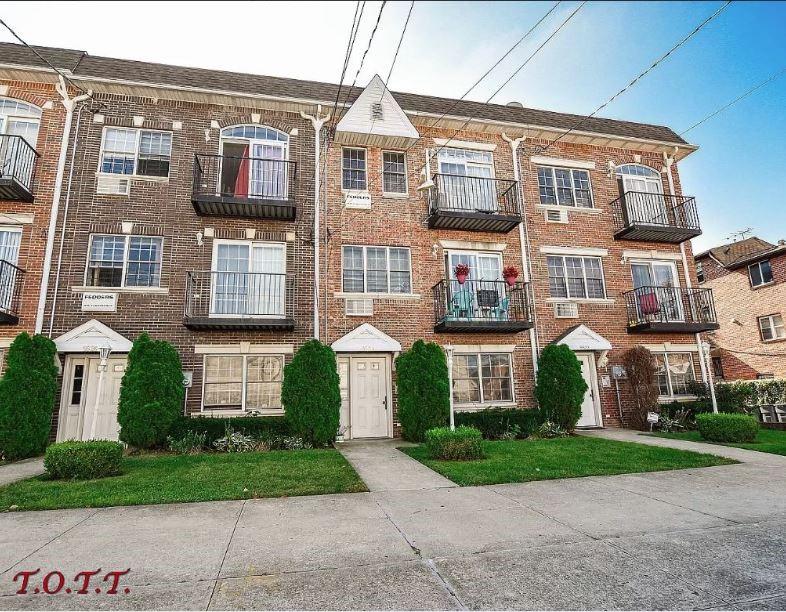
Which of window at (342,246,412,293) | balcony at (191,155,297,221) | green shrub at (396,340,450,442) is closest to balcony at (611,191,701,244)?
window at (342,246,412,293)

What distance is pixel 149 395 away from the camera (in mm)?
10180

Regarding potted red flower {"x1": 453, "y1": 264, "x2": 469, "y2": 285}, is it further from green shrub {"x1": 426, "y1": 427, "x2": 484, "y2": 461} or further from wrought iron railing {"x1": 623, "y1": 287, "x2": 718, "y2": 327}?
wrought iron railing {"x1": 623, "y1": 287, "x2": 718, "y2": 327}

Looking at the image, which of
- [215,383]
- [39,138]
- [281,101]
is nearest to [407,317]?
[215,383]

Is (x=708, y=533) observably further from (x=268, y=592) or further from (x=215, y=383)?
(x=215, y=383)

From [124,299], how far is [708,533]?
43.2 feet

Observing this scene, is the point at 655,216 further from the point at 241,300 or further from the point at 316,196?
the point at 241,300

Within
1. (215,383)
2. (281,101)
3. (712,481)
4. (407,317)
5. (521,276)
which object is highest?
(281,101)

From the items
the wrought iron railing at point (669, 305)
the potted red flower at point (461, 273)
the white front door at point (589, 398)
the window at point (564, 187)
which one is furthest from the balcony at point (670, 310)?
the potted red flower at point (461, 273)

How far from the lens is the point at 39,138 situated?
1218 cm

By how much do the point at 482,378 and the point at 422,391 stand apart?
8.96ft

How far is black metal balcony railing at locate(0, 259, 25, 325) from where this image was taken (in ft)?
35.1

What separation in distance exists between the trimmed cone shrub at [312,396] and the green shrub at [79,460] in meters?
4.09

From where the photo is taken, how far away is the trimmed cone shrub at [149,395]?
9984 mm

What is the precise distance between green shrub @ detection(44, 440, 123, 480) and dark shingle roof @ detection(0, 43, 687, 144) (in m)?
10.8
